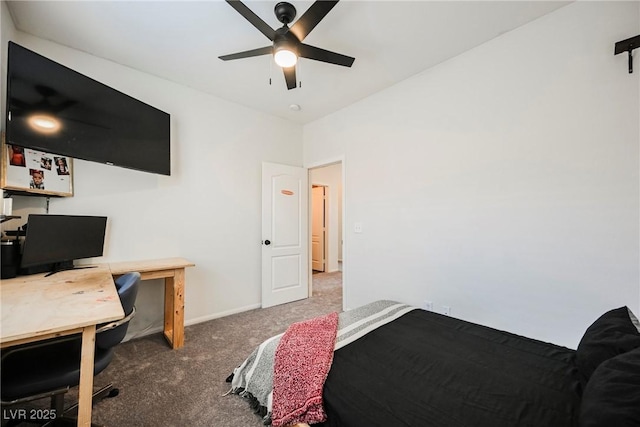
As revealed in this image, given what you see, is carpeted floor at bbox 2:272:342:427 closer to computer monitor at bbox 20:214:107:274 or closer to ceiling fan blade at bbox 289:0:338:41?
computer monitor at bbox 20:214:107:274

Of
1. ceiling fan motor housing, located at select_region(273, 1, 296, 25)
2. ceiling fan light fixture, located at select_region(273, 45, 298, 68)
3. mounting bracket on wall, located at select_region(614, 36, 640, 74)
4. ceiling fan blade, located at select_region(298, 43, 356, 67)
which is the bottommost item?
mounting bracket on wall, located at select_region(614, 36, 640, 74)

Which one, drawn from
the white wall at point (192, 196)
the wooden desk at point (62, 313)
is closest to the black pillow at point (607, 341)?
the wooden desk at point (62, 313)

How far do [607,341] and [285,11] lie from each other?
265cm

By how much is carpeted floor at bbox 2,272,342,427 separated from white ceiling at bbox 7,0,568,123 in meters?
2.86

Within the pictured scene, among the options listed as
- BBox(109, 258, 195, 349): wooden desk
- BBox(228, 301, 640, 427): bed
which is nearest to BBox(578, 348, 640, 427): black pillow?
BBox(228, 301, 640, 427): bed

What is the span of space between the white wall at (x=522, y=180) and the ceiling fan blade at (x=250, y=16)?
1773 mm

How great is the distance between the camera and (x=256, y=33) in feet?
7.18

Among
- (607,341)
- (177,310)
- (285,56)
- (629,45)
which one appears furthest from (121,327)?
(629,45)

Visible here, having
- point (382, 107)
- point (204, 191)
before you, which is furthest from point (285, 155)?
point (382, 107)

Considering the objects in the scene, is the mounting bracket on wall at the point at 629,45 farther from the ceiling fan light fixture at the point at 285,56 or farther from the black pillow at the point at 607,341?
the ceiling fan light fixture at the point at 285,56

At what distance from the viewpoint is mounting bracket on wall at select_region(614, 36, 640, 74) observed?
164 cm

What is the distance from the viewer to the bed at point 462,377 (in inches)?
36.4

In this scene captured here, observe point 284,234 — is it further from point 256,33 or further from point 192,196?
point 256,33

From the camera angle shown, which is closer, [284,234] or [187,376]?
[187,376]
